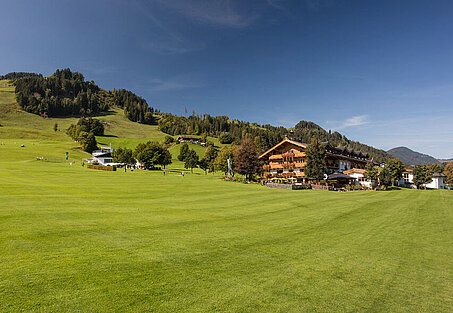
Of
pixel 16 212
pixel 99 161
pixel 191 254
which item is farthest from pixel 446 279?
pixel 99 161

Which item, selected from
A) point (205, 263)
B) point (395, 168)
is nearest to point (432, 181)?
point (395, 168)

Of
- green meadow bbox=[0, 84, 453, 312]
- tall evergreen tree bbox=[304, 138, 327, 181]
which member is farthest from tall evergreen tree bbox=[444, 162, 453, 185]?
green meadow bbox=[0, 84, 453, 312]

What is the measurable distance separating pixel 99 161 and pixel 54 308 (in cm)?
9155

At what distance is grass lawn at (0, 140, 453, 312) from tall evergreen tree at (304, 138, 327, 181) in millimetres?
34870

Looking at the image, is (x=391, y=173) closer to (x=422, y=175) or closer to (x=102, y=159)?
(x=422, y=175)

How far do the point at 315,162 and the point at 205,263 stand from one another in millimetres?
47132

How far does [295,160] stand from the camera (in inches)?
2452

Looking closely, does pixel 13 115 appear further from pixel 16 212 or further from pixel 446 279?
pixel 446 279

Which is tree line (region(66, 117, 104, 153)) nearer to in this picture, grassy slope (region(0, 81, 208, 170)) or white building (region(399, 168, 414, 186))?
grassy slope (region(0, 81, 208, 170))

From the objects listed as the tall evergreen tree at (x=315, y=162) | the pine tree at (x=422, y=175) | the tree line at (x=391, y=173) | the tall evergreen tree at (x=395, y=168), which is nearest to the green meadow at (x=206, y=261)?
Answer: the tall evergreen tree at (x=315, y=162)

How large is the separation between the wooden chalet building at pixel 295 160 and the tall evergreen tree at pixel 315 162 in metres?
6.48

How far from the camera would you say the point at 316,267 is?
850cm

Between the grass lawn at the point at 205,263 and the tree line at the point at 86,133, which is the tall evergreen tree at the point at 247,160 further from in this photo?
the tree line at the point at 86,133

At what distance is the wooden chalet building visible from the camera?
60719mm
